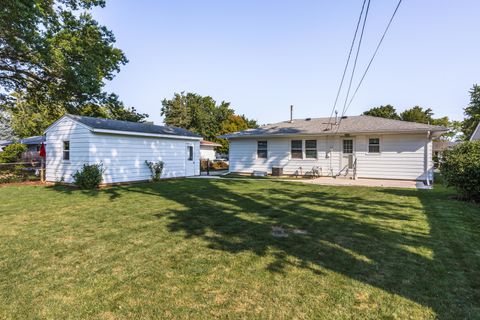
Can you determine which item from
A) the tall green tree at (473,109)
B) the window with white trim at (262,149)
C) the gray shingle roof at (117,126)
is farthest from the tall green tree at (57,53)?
the tall green tree at (473,109)

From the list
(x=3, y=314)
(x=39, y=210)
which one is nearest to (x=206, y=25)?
(x=39, y=210)

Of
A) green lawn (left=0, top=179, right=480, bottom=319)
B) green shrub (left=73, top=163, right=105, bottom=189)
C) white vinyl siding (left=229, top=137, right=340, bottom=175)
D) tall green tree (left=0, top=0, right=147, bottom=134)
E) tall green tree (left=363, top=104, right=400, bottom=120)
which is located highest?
tall green tree (left=363, top=104, right=400, bottom=120)

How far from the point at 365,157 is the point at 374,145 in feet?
2.46

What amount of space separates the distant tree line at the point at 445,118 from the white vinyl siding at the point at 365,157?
92.0 feet

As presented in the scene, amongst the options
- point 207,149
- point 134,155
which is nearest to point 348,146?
point 134,155

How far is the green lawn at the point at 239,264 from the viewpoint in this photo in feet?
8.67

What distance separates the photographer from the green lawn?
8.67 feet

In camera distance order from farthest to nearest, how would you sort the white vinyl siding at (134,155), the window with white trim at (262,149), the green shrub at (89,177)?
1. the window with white trim at (262,149)
2. the white vinyl siding at (134,155)
3. the green shrub at (89,177)

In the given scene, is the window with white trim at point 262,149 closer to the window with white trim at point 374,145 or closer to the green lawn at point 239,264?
the window with white trim at point 374,145

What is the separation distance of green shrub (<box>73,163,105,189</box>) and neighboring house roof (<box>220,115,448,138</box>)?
27.8 ft

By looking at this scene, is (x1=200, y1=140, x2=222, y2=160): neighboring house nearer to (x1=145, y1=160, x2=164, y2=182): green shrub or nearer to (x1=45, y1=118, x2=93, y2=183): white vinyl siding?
(x1=145, y1=160, x2=164, y2=182): green shrub

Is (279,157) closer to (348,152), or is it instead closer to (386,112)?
(348,152)

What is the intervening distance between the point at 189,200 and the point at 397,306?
6462 mm

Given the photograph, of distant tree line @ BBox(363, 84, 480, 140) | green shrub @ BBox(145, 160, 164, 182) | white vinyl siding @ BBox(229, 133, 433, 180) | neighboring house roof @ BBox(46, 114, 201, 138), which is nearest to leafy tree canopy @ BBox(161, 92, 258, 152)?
distant tree line @ BBox(363, 84, 480, 140)
